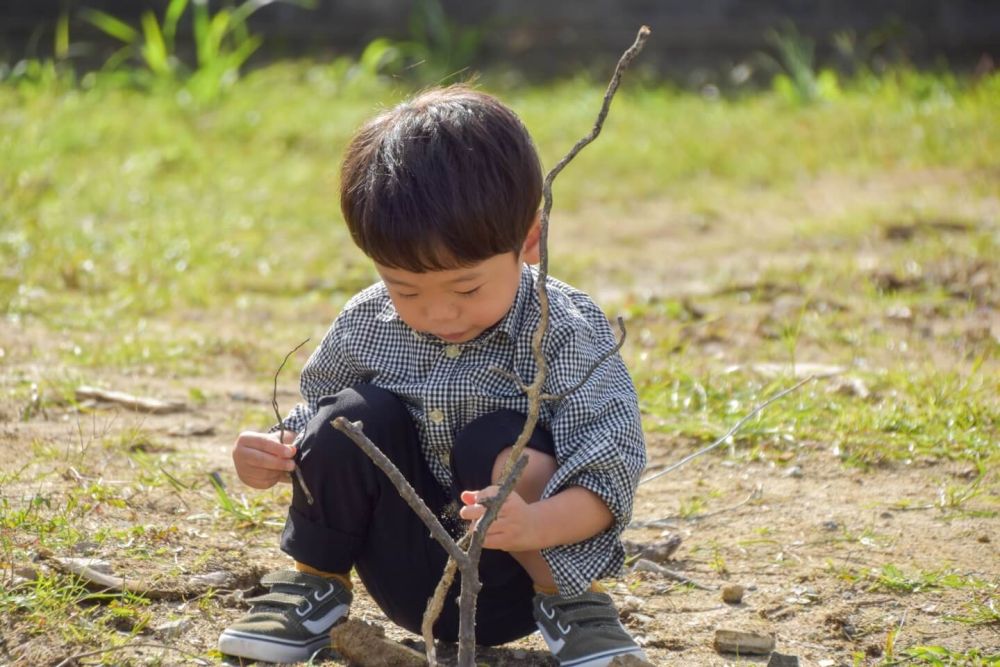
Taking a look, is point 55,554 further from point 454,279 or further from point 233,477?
point 454,279

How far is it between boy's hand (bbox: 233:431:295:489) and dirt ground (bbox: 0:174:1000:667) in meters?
0.27

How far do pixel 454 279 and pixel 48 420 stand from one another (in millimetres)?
1520

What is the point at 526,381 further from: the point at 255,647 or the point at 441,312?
the point at 255,647

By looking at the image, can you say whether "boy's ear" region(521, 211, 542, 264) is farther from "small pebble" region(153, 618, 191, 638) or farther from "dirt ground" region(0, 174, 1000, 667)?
"small pebble" region(153, 618, 191, 638)

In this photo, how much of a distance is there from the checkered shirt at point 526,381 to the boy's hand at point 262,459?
0.54ft

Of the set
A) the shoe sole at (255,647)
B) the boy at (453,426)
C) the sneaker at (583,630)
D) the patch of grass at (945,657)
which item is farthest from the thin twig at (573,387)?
the patch of grass at (945,657)

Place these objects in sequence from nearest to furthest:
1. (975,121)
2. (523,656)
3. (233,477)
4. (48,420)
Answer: (523,656), (233,477), (48,420), (975,121)

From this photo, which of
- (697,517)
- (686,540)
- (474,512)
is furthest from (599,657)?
(697,517)

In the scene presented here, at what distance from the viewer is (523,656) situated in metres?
2.24

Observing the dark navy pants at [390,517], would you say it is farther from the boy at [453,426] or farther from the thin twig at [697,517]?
the thin twig at [697,517]

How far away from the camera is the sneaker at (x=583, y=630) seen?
2041mm

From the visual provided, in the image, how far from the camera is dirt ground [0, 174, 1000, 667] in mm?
2234

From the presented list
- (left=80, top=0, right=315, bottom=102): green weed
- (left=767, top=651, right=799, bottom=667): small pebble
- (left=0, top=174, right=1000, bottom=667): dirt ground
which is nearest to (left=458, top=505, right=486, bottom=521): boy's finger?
(left=0, top=174, right=1000, bottom=667): dirt ground

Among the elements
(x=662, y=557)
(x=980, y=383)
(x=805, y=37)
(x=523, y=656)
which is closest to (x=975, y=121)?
(x=805, y=37)
